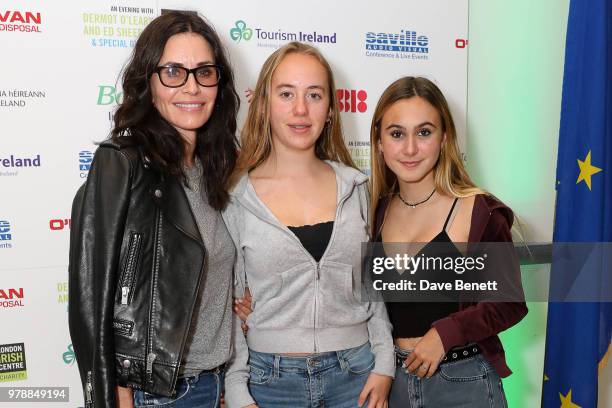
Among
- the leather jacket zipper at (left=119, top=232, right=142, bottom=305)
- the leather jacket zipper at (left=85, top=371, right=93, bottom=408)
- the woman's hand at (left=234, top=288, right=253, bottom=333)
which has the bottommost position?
the leather jacket zipper at (left=85, top=371, right=93, bottom=408)

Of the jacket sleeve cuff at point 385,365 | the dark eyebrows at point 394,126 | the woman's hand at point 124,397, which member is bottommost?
the jacket sleeve cuff at point 385,365

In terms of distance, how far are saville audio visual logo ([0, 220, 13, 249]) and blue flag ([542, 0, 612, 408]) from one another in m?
2.64

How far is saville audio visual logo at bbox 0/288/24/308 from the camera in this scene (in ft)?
8.52

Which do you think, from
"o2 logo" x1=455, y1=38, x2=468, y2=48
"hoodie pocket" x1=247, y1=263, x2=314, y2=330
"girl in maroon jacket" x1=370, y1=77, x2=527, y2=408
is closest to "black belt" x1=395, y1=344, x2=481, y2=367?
"girl in maroon jacket" x1=370, y1=77, x2=527, y2=408

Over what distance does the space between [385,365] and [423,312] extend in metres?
0.23

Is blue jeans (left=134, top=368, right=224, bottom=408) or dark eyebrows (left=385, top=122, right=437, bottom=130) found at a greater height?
dark eyebrows (left=385, top=122, right=437, bottom=130)

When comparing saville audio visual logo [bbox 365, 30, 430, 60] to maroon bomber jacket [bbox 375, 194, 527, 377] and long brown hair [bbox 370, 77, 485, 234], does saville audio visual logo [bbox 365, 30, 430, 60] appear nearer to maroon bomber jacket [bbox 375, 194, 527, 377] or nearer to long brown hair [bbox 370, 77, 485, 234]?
long brown hair [bbox 370, 77, 485, 234]

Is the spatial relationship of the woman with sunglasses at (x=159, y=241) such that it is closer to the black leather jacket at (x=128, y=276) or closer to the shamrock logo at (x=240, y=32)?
the black leather jacket at (x=128, y=276)

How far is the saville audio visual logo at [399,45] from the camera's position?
10.6 feet

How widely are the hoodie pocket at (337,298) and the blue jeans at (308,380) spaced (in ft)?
0.34

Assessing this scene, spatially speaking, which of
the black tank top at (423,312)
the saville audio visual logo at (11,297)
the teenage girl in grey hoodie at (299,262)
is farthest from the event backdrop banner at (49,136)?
the black tank top at (423,312)

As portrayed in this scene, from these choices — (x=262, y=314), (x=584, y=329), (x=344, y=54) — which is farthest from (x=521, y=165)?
(x=262, y=314)

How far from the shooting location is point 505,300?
1.89 metres

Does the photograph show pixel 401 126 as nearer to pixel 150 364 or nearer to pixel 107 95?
pixel 150 364
